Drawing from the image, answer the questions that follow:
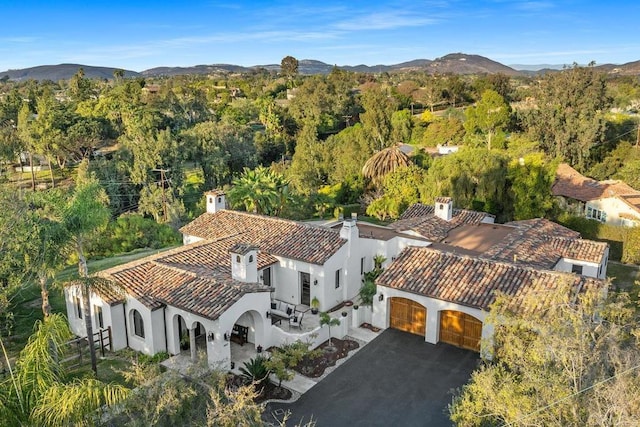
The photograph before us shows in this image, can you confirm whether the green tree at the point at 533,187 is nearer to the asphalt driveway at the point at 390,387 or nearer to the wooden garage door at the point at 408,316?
the wooden garage door at the point at 408,316

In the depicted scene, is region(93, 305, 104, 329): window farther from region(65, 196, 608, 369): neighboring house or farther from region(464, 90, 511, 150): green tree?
region(464, 90, 511, 150): green tree

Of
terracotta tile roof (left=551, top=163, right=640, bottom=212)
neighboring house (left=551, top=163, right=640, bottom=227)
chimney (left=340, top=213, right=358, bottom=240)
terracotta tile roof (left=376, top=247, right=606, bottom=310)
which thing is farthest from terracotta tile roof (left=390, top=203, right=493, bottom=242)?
terracotta tile roof (left=551, top=163, right=640, bottom=212)

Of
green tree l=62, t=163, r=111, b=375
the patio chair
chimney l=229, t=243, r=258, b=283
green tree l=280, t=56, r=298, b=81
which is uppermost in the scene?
green tree l=280, t=56, r=298, b=81

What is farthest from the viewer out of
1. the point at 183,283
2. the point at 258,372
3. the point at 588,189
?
the point at 588,189

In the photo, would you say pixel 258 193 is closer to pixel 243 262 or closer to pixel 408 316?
pixel 243 262

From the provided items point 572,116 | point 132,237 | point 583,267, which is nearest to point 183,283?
point 583,267
